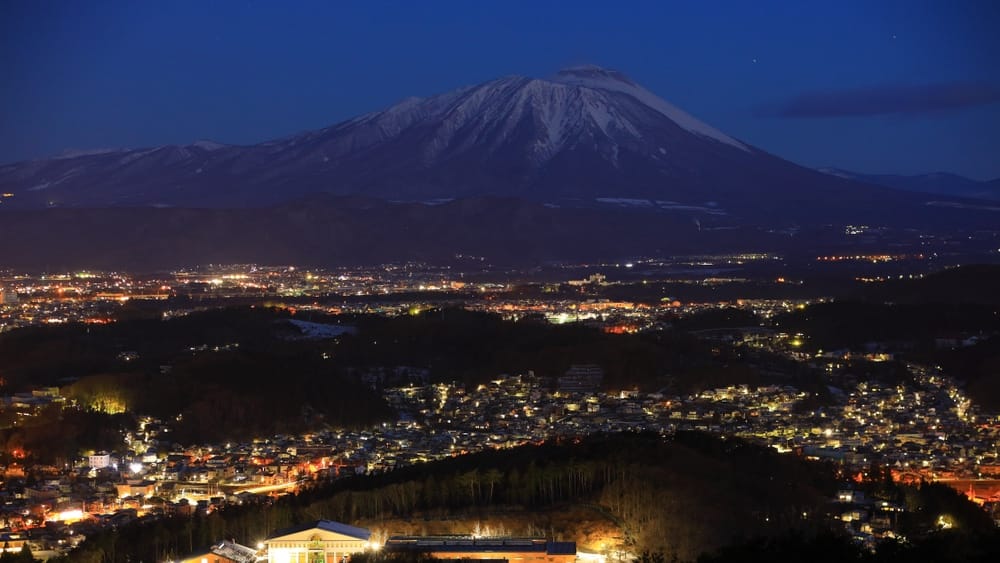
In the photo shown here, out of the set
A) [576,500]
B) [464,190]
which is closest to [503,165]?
[464,190]

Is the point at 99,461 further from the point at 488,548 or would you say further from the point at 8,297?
the point at 8,297

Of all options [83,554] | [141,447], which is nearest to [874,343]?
[141,447]

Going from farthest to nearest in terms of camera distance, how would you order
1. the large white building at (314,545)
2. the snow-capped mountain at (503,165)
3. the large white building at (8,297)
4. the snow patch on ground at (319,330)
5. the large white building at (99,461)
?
the snow-capped mountain at (503,165), the large white building at (8,297), the snow patch on ground at (319,330), the large white building at (99,461), the large white building at (314,545)

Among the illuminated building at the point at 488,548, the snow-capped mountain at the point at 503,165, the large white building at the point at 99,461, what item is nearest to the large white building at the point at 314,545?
the illuminated building at the point at 488,548

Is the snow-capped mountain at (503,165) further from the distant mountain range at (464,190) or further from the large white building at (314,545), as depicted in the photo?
the large white building at (314,545)

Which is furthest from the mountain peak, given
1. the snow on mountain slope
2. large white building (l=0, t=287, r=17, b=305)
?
large white building (l=0, t=287, r=17, b=305)

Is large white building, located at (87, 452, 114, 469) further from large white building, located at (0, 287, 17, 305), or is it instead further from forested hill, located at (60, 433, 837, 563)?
large white building, located at (0, 287, 17, 305)
